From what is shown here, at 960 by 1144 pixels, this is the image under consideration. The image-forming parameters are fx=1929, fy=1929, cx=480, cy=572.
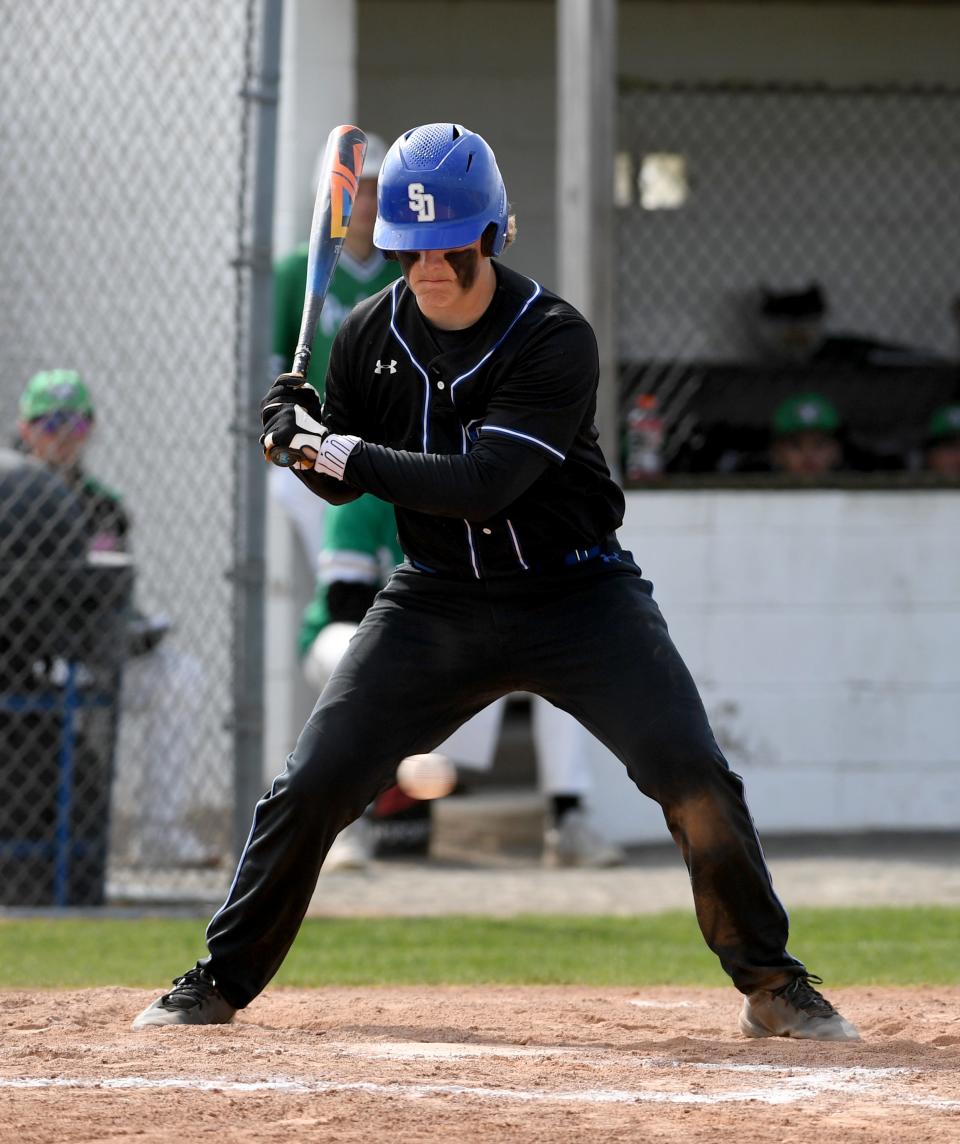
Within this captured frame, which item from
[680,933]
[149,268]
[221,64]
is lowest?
[680,933]

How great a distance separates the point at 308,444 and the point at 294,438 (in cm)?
3

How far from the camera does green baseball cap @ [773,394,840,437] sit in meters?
9.39

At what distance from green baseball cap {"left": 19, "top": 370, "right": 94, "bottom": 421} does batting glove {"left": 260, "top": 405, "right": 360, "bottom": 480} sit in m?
3.36

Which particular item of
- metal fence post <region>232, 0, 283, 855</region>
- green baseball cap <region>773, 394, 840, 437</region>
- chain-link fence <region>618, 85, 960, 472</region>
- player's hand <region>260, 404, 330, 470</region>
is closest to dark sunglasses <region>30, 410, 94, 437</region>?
metal fence post <region>232, 0, 283, 855</region>

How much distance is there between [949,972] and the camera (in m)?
5.88

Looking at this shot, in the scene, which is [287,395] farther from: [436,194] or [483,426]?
[436,194]

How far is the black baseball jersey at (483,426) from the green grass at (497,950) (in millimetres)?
1787

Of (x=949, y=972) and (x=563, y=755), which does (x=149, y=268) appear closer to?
(x=563, y=755)

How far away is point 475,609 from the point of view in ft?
14.6

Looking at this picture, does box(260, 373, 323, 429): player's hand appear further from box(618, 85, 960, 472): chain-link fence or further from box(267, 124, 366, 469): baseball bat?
box(618, 85, 960, 472): chain-link fence

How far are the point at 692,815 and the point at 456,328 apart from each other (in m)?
1.23

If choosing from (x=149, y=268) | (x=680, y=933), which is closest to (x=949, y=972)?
(x=680, y=933)

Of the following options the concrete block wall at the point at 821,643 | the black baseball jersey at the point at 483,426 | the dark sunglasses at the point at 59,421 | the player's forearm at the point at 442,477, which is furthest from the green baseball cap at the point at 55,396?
the player's forearm at the point at 442,477

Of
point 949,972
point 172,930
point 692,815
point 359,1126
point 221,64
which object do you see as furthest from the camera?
point 221,64
